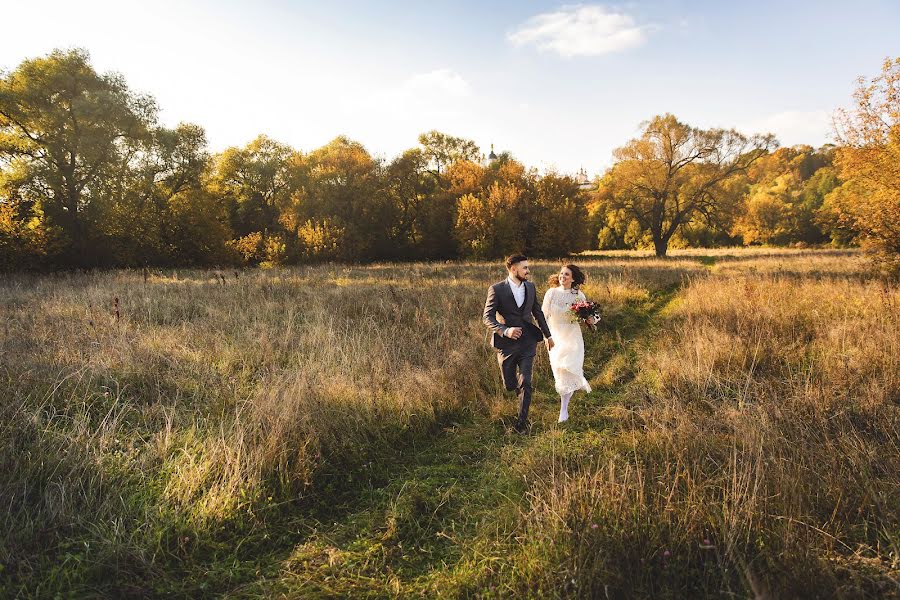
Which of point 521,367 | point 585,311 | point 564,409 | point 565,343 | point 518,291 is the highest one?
point 518,291

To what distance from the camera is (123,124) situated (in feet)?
77.0

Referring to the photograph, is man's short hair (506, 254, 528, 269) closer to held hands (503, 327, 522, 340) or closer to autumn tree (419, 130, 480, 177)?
held hands (503, 327, 522, 340)

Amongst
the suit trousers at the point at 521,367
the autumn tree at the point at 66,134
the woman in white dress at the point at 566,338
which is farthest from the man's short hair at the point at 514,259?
the autumn tree at the point at 66,134

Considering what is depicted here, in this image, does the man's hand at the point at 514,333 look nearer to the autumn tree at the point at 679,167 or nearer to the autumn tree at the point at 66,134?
the autumn tree at the point at 66,134

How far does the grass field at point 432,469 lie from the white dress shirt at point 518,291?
153 centimetres

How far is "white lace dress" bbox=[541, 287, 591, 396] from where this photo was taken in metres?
5.64

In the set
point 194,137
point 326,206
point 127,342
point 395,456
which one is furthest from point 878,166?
point 194,137

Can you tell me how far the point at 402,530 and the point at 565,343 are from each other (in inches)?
134

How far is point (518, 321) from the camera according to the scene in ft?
17.9

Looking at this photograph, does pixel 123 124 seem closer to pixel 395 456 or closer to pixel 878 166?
pixel 395 456

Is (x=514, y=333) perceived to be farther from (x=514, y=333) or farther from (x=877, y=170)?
(x=877, y=170)

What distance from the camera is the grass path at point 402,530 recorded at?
282 cm

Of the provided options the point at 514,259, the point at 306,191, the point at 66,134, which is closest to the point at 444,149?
the point at 306,191

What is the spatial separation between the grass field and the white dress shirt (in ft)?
5.01
